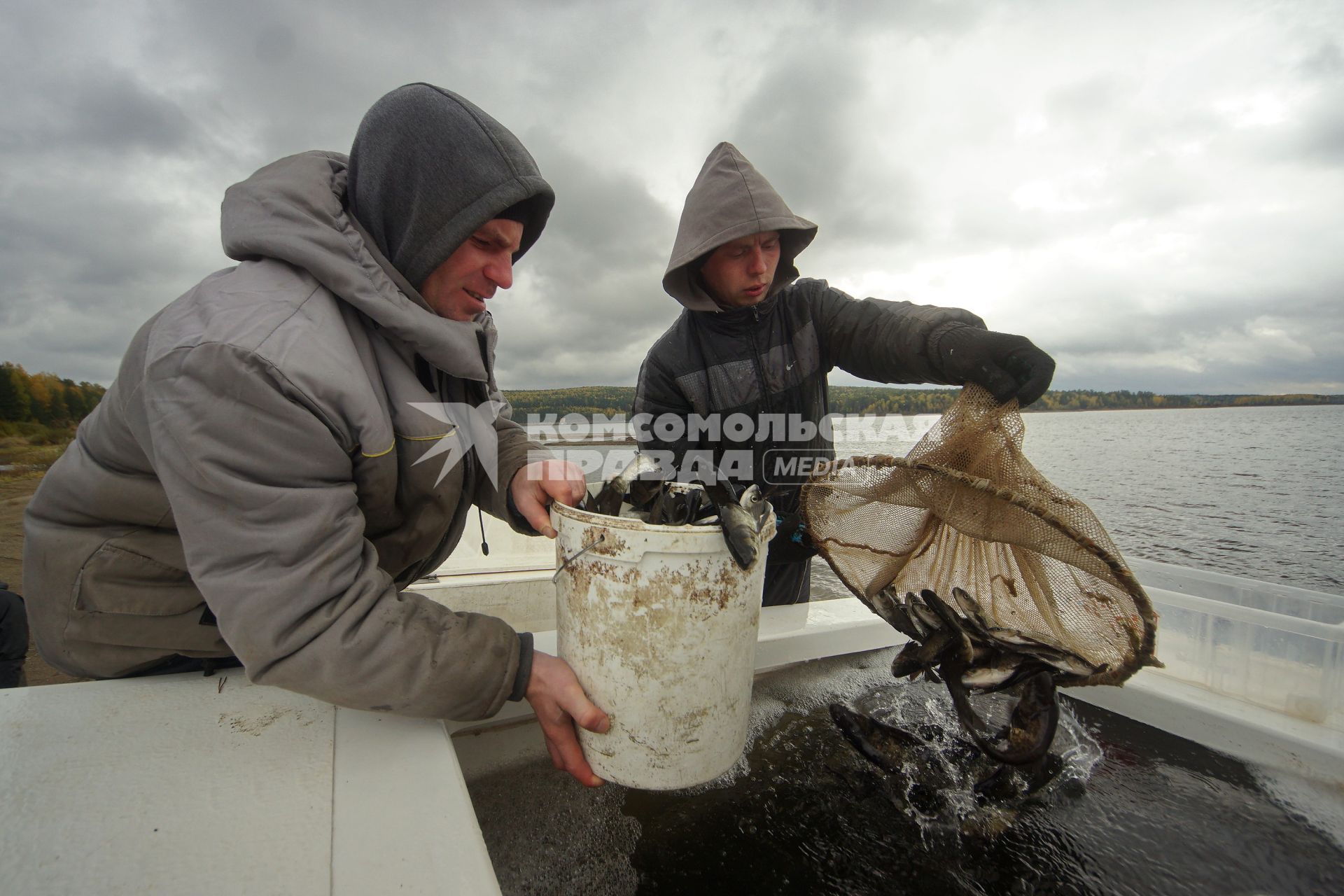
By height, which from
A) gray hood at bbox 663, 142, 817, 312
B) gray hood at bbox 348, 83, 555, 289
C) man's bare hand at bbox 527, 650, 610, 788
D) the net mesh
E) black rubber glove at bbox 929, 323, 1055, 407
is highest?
gray hood at bbox 663, 142, 817, 312

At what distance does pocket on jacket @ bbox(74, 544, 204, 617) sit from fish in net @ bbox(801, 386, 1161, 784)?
72.9 inches

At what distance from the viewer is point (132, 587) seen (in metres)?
1.33

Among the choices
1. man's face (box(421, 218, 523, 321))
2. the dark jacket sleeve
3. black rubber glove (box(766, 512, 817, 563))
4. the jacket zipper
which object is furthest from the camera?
black rubber glove (box(766, 512, 817, 563))

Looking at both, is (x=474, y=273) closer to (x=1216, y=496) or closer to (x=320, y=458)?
(x=320, y=458)

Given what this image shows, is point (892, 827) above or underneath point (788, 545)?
underneath

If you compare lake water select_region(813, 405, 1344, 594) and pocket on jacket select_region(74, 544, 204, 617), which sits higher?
pocket on jacket select_region(74, 544, 204, 617)

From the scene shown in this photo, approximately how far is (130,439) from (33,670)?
5.43 metres

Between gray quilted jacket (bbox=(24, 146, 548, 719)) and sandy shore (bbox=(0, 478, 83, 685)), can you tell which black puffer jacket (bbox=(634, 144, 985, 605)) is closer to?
gray quilted jacket (bbox=(24, 146, 548, 719))

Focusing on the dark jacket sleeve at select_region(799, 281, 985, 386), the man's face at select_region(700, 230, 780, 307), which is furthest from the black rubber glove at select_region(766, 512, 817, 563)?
the man's face at select_region(700, 230, 780, 307)

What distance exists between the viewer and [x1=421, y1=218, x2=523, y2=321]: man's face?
151 cm

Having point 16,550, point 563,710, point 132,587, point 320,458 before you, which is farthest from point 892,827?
point 16,550

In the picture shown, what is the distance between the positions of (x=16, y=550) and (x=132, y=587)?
930 cm

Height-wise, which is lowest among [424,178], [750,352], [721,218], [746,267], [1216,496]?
[1216,496]

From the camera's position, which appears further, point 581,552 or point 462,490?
point 462,490
